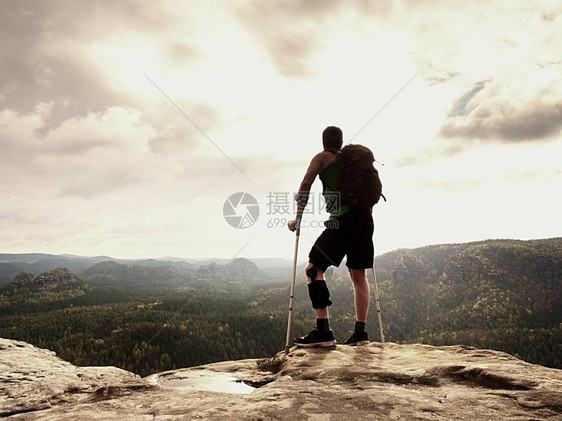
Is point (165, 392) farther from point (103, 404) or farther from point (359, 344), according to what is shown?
point (359, 344)

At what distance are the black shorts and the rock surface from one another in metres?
1.77

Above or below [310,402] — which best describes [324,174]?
above

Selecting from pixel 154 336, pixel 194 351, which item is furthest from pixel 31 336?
pixel 194 351

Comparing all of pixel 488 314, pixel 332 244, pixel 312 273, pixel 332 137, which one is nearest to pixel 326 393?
pixel 312 273

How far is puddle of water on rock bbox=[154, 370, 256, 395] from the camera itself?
5.43m

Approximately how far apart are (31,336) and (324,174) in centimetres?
12094

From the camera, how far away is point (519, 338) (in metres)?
113

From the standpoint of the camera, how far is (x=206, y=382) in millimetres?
6012

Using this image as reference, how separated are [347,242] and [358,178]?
135 cm

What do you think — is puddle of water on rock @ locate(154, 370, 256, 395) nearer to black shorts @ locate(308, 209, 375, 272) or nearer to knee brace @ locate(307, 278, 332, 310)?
knee brace @ locate(307, 278, 332, 310)

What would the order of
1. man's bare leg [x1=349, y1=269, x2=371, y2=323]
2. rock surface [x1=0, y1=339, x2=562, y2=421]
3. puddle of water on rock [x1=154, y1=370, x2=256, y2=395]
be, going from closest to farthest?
rock surface [x1=0, y1=339, x2=562, y2=421], puddle of water on rock [x1=154, y1=370, x2=256, y2=395], man's bare leg [x1=349, y1=269, x2=371, y2=323]

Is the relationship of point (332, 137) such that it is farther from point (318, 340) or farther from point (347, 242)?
point (318, 340)

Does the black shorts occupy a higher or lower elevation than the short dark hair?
lower

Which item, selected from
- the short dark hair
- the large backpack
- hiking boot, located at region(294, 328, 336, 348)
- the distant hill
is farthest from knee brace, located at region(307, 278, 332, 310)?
the distant hill
